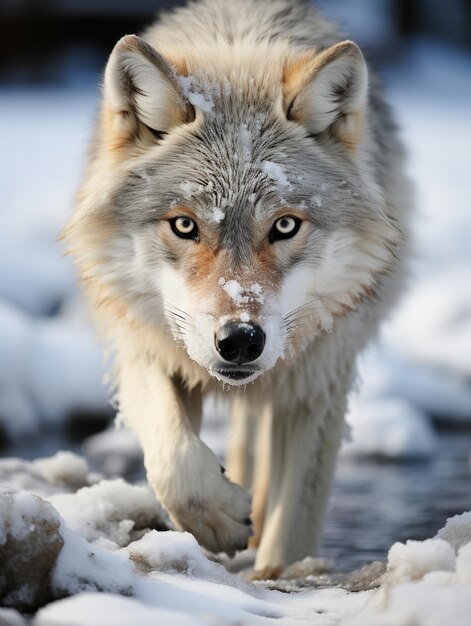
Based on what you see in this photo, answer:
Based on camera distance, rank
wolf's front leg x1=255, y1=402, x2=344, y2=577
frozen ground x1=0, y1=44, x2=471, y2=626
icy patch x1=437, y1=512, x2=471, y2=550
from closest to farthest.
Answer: frozen ground x1=0, y1=44, x2=471, y2=626, icy patch x1=437, y1=512, x2=471, y2=550, wolf's front leg x1=255, y1=402, x2=344, y2=577

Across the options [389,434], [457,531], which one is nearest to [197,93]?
[457,531]

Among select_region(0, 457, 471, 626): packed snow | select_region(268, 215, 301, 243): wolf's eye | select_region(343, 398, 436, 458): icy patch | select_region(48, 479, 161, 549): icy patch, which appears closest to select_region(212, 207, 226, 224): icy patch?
select_region(268, 215, 301, 243): wolf's eye

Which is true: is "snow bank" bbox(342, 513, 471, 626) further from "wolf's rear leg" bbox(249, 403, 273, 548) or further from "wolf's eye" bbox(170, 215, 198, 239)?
"wolf's rear leg" bbox(249, 403, 273, 548)

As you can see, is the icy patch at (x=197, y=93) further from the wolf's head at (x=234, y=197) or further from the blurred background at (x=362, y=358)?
the blurred background at (x=362, y=358)

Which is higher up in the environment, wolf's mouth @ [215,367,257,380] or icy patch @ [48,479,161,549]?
wolf's mouth @ [215,367,257,380]

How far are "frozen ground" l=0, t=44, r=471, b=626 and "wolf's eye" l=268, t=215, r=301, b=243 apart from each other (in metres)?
0.94

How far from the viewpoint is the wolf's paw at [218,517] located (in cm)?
367

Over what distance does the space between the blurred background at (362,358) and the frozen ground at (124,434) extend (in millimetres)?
18

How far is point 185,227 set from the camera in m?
3.70

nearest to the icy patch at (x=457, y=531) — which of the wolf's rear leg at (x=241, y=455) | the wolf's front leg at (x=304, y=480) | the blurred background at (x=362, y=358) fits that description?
the blurred background at (x=362, y=358)

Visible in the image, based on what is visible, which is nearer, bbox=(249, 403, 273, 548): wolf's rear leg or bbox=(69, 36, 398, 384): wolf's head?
bbox=(69, 36, 398, 384): wolf's head

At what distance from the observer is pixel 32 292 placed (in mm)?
9000

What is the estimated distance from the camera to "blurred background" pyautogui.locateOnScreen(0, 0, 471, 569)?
5.53m

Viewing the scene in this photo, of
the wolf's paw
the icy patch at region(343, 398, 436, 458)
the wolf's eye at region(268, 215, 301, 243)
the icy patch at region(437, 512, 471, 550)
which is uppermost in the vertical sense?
the icy patch at region(343, 398, 436, 458)
